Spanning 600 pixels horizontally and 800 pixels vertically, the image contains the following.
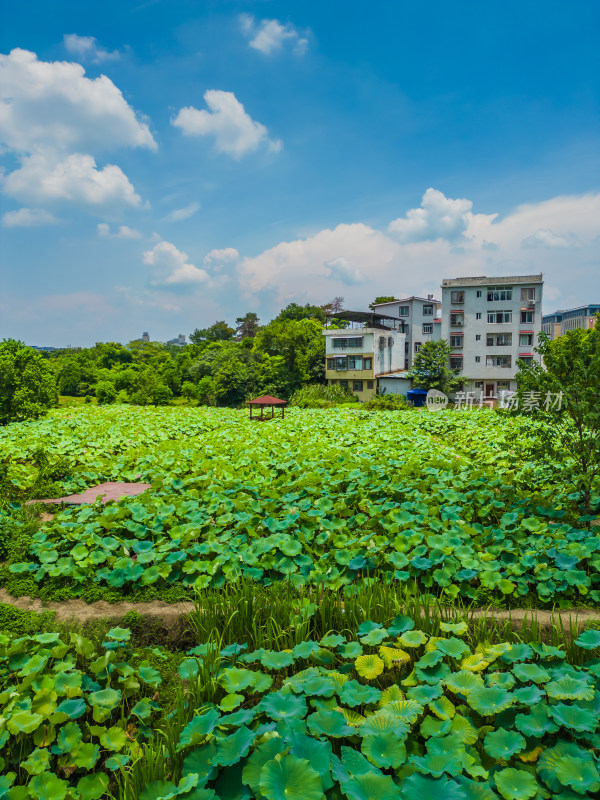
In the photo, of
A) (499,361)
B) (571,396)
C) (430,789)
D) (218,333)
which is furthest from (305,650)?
(218,333)

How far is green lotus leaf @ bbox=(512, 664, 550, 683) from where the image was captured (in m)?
2.18

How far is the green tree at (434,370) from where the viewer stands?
30.7 metres

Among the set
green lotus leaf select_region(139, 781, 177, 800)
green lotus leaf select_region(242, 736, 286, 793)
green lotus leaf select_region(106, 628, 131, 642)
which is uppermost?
green lotus leaf select_region(242, 736, 286, 793)

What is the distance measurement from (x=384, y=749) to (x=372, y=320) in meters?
33.0

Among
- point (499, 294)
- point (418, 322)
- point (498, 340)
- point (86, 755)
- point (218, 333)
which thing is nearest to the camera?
point (86, 755)

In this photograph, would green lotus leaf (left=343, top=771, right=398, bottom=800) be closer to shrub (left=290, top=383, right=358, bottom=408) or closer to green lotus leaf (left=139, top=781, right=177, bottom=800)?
green lotus leaf (left=139, top=781, right=177, bottom=800)

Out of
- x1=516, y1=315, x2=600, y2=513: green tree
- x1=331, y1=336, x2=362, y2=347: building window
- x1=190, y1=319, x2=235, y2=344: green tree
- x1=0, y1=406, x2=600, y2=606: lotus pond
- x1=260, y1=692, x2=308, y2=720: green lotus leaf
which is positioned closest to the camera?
x1=260, y1=692, x2=308, y2=720: green lotus leaf

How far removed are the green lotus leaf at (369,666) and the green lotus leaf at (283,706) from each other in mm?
424

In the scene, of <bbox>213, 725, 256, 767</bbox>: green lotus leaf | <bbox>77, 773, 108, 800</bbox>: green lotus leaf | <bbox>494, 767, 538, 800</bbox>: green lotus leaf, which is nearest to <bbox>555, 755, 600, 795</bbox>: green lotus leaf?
<bbox>494, 767, 538, 800</bbox>: green lotus leaf

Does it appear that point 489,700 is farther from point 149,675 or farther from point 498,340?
point 498,340

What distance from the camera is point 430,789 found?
5.21 ft

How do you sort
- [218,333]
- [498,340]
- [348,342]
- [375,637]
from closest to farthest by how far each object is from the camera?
[375,637]
[498,340]
[348,342]
[218,333]

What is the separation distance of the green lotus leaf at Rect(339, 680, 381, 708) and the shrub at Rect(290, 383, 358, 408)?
81.3 feet

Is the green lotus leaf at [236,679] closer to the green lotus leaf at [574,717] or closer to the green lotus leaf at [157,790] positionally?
the green lotus leaf at [157,790]
